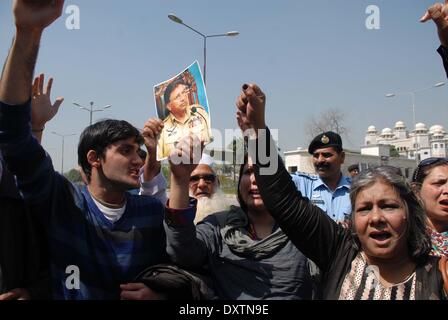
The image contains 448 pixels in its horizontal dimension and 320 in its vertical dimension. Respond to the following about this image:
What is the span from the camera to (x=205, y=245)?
195 centimetres

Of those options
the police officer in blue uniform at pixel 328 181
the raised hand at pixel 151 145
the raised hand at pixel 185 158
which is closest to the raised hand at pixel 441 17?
the raised hand at pixel 185 158

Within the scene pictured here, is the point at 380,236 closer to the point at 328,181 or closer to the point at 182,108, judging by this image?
the point at 182,108

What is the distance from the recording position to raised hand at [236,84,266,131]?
1809mm

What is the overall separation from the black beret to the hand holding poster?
1977 mm

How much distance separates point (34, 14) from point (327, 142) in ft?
10.6

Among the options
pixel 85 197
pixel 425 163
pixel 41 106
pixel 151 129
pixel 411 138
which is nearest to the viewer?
pixel 85 197

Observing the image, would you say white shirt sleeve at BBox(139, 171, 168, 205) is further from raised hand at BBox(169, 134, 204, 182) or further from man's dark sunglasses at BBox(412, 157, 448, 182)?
man's dark sunglasses at BBox(412, 157, 448, 182)

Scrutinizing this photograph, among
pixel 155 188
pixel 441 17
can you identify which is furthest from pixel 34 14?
pixel 441 17

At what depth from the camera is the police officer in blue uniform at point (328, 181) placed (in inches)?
160

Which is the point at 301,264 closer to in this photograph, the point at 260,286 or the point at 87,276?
the point at 260,286

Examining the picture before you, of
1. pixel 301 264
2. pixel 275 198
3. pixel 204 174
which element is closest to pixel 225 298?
pixel 301 264

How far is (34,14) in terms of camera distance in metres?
1.58

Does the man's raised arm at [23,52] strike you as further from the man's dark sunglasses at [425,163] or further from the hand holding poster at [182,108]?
the man's dark sunglasses at [425,163]
